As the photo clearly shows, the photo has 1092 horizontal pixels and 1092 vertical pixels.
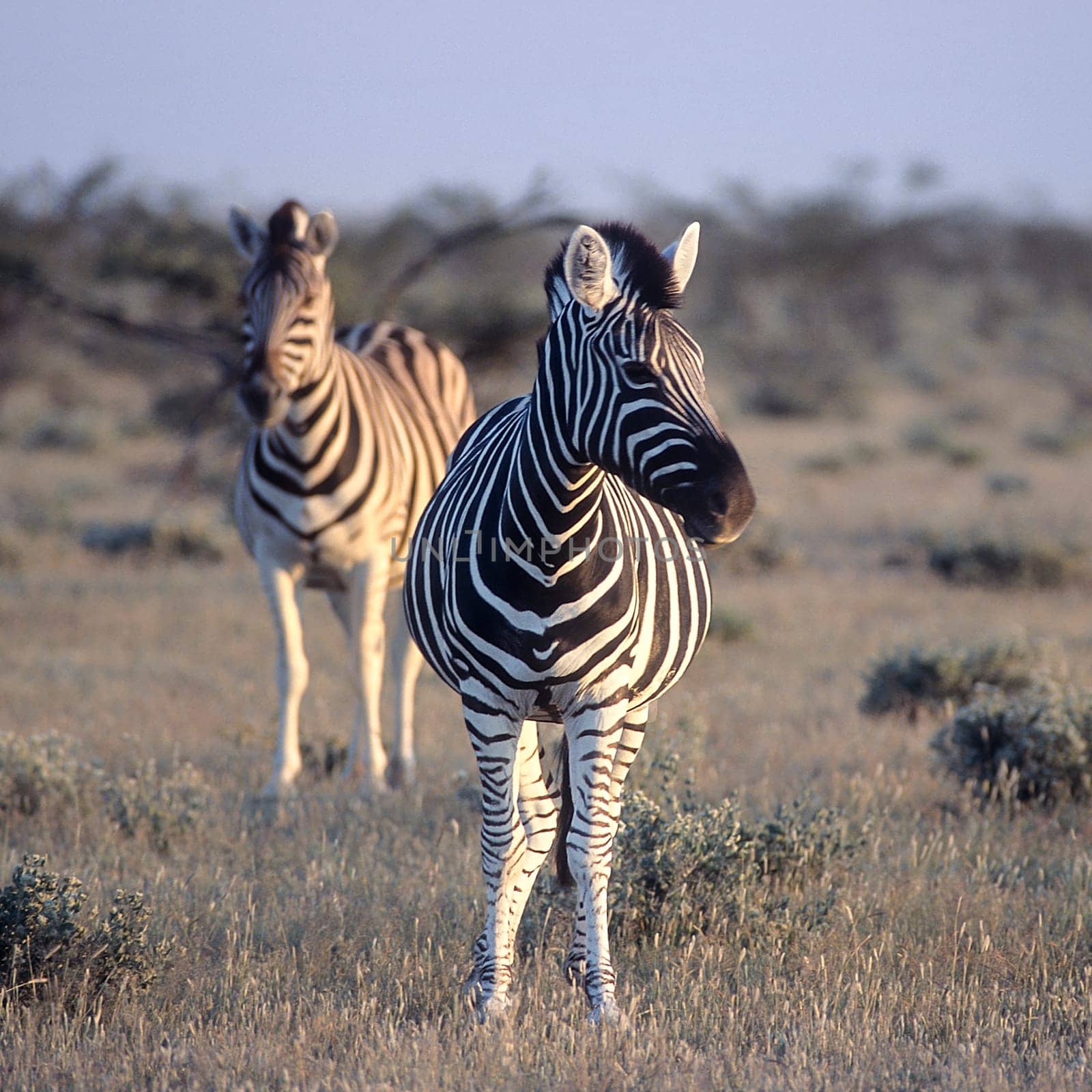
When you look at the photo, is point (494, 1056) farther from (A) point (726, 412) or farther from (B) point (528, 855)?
(A) point (726, 412)

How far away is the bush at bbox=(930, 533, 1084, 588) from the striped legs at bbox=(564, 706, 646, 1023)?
26.5 feet

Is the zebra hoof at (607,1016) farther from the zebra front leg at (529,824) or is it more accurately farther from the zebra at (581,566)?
the zebra front leg at (529,824)

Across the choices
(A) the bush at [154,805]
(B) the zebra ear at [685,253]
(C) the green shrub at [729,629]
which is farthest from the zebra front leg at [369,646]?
(B) the zebra ear at [685,253]

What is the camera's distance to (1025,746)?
19.0 feet

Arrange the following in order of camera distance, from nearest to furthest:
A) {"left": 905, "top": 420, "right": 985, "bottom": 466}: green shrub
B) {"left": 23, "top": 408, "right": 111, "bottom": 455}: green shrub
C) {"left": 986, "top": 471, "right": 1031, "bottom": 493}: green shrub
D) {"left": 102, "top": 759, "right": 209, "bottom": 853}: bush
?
{"left": 102, "top": 759, "right": 209, "bottom": 853}: bush < {"left": 986, "top": 471, "right": 1031, "bottom": 493}: green shrub < {"left": 905, "top": 420, "right": 985, "bottom": 466}: green shrub < {"left": 23, "top": 408, "right": 111, "bottom": 455}: green shrub

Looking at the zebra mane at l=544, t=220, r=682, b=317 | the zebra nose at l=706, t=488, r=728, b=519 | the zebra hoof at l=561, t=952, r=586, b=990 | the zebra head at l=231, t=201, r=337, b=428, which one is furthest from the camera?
the zebra head at l=231, t=201, r=337, b=428

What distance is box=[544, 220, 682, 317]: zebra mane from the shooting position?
3363 millimetres

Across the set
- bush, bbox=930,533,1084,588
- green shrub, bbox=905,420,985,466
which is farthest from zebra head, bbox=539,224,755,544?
green shrub, bbox=905,420,985,466

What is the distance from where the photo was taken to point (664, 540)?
4102 millimetres

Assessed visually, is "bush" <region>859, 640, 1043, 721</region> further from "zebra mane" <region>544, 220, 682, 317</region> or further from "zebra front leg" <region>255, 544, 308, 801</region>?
"zebra mane" <region>544, 220, 682, 317</region>

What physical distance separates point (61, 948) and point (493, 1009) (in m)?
1.38

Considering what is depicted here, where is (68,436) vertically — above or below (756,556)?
above

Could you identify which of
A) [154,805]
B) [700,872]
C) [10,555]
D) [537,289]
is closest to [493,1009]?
[700,872]

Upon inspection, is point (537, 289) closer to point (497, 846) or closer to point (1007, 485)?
point (1007, 485)
